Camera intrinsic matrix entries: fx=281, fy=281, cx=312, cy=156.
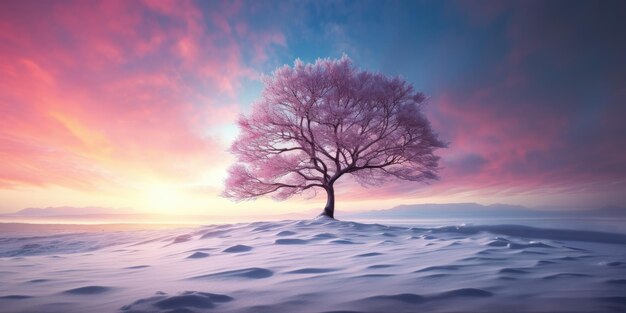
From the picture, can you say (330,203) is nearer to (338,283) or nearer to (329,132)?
(329,132)

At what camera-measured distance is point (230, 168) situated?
43.6ft

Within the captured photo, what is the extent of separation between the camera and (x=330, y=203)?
1341 centimetres

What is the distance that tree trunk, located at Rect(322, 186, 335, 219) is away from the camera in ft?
43.0

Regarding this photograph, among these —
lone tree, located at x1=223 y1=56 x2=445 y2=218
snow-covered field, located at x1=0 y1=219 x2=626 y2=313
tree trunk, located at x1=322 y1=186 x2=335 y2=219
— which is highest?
lone tree, located at x1=223 y1=56 x2=445 y2=218

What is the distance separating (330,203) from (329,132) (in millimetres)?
3432

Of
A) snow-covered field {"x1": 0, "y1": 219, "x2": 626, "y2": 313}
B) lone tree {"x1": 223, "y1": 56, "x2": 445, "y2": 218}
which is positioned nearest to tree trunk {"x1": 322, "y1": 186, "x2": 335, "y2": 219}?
lone tree {"x1": 223, "y1": 56, "x2": 445, "y2": 218}

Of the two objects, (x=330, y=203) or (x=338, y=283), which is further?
(x=330, y=203)

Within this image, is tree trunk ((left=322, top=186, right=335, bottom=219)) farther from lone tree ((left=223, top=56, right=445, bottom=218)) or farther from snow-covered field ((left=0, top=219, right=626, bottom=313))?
snow-covered field ((left=0, top=219, right=626, bottom=313))

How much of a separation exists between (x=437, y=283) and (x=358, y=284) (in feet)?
2.48

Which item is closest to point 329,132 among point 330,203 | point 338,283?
point 330,203

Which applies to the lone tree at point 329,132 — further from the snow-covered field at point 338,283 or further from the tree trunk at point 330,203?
the snow-covered field at point 338,283

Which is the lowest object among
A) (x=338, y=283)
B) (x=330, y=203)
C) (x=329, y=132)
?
(x=338, y=283)

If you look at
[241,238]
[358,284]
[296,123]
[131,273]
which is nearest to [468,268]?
[358,284]

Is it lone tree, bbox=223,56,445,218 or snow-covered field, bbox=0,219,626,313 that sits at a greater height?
lone tree, bbox=223,56,445,218
